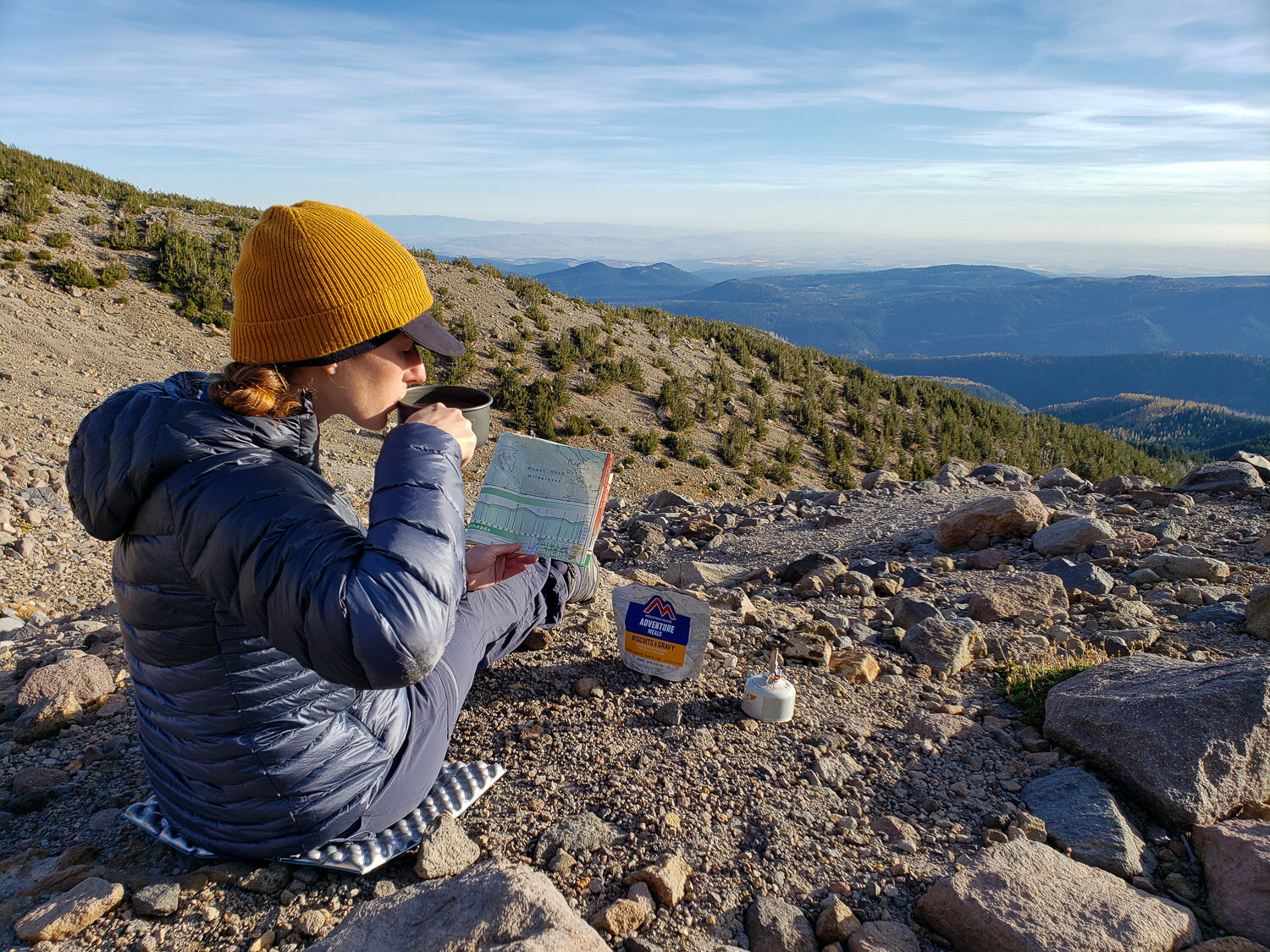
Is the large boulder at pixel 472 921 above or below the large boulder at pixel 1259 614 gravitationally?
below

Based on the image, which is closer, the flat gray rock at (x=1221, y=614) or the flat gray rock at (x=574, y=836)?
the flat gray rock at (x=574, y=836)

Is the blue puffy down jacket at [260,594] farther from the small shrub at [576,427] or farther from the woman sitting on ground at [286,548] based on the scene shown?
the small shrub at [576,427]

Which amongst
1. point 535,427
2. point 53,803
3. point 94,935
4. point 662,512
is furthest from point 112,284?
point 94,935

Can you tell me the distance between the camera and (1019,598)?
419cm

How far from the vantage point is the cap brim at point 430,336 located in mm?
1740

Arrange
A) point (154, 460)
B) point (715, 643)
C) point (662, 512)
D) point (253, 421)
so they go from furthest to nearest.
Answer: point (662, 512)
point (715, 643)
point (253, 421)
point (154, 460)

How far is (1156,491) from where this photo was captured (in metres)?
6.81

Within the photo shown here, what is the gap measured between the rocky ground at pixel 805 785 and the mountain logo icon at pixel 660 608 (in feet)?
0.99

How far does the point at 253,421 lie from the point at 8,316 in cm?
1147

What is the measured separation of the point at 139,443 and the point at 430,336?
0.65 metres

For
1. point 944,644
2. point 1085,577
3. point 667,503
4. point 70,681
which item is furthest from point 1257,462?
point 70,681

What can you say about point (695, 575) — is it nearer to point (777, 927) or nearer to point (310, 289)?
point (777, 927)

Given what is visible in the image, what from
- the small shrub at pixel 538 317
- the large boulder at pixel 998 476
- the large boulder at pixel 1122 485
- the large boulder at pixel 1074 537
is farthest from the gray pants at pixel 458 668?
the small shrub at pixel 538 317

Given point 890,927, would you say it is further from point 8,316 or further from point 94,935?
point 8,316
